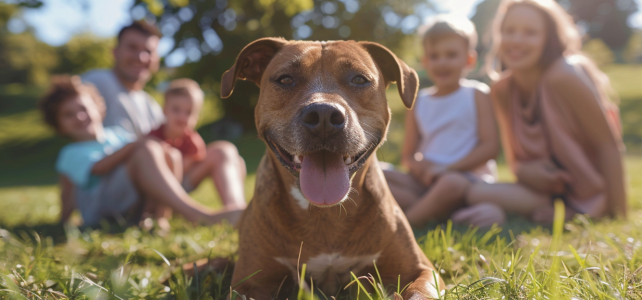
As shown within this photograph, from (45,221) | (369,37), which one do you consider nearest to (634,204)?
(45,221)

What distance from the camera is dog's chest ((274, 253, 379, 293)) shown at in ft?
7.57

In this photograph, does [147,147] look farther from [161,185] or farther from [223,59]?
[223,59]

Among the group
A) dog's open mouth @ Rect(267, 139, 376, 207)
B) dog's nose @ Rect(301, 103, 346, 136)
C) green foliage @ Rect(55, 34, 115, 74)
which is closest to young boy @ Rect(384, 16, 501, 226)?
dog's open mouth @ Rect(267, 139, 376, 207)

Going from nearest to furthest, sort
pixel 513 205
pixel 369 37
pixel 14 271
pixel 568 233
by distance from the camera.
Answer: pixel 14 271 < pixel 568 233 < pixel 513 205 < pixel 369 37

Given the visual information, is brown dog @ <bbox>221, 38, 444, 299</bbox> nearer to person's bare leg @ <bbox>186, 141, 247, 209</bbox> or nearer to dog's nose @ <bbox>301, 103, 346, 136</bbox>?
dog's nose @ <bbox>301, 103, 346, 136</bbox>

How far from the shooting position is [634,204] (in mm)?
5883

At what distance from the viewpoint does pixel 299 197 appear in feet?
7.75

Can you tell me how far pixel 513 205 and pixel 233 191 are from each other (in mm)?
3259

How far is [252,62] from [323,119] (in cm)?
97

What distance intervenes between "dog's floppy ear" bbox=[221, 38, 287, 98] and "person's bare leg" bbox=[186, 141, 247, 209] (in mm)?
2718

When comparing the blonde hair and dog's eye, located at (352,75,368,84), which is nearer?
dog's eye, located at (352,75,368,84)

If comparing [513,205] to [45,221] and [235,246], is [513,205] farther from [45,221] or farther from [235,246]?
[45,221]

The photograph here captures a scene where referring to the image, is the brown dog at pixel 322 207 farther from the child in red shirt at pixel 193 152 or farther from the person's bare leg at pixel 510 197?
the child in red shirt at pixel 193 152

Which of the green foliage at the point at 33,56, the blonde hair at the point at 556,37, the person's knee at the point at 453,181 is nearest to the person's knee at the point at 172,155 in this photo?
the person's knee at the point at 453,181
